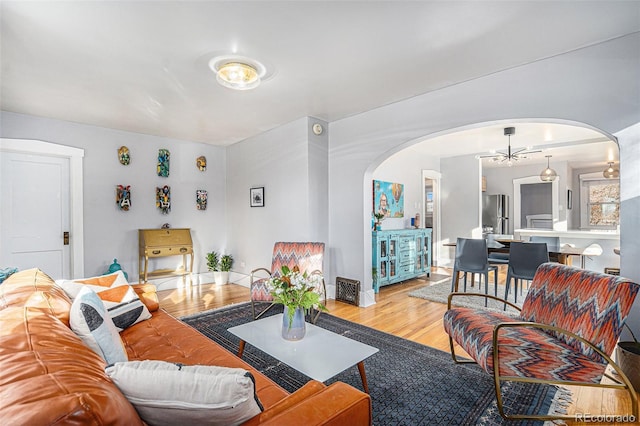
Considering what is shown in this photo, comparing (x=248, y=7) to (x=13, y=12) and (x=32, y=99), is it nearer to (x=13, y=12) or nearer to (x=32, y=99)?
(x=13, y=12)

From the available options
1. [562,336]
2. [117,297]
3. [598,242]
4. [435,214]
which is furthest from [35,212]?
[598,242]

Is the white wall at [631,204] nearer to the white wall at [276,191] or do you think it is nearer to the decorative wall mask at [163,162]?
the white wall at [276,191]

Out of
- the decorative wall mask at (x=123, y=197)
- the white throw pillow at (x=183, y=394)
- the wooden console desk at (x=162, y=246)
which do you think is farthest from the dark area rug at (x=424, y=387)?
the decorative wall mask at (x=123, y=197)

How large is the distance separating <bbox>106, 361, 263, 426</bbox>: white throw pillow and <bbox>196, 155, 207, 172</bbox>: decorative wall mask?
203 inches

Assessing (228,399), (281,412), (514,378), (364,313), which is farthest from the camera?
(364,313)

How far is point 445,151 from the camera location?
22.2ft

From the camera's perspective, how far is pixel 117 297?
2.32m

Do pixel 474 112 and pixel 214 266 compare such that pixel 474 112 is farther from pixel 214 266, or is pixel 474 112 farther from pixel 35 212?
pixel 35 212

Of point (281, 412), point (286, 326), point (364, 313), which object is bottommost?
point (364, 313)

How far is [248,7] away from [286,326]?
2125mm

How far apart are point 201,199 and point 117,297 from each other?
352cm

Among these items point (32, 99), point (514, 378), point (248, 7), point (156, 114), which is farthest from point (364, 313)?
point (32, 99)

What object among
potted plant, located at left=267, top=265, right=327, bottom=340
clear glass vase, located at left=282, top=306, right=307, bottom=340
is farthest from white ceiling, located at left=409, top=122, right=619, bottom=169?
clear glass vase, located at left=282, top=306, right=307, bottom=340

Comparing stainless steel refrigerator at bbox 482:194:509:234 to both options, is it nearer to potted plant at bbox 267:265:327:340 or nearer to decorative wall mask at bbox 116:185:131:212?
potted plant at bbox 267:265:327:340
